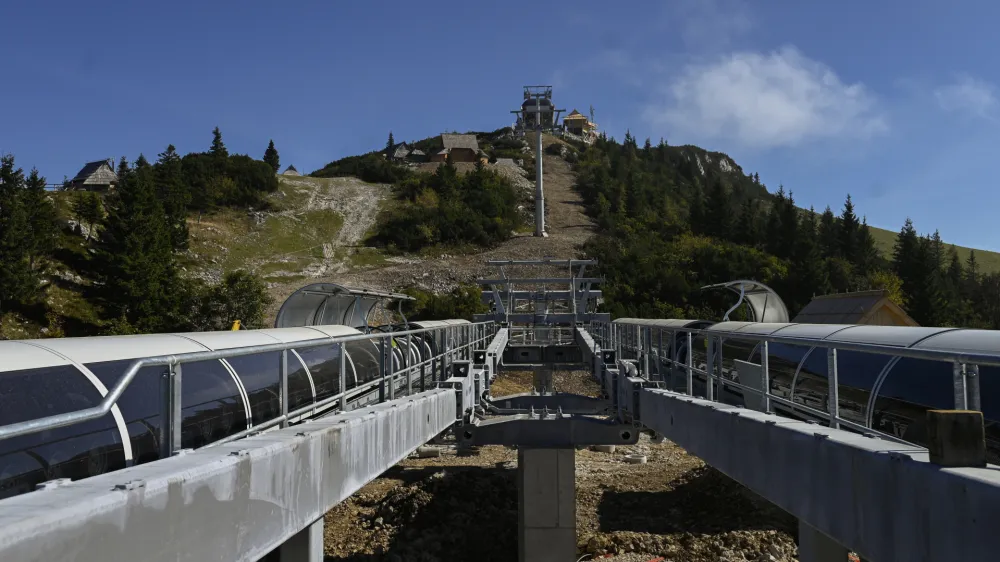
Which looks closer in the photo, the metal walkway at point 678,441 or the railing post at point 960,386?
the metal walkway at point 678,441

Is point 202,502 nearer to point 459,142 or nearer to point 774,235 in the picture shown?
point 774,235

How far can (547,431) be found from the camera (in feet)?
51.4

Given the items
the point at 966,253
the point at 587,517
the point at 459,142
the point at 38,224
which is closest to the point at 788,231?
the point at 587,517

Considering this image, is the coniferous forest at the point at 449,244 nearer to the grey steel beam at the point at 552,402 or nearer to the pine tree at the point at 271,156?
the pine tree at the point at 271,156

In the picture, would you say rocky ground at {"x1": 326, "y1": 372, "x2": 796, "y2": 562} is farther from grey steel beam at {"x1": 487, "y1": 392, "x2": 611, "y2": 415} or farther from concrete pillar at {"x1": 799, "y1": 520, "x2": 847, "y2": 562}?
concrete pillar at {"x1": 799, "y1": 520, "x2": 847, "y2": 562}

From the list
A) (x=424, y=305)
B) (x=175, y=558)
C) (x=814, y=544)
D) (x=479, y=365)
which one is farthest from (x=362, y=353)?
(x=424, y=305)

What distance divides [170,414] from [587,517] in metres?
18.5

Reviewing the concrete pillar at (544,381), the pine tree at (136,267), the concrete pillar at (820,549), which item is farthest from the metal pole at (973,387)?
the pine tree at (136,267)

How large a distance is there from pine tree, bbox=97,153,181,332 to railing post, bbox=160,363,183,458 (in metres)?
38.5

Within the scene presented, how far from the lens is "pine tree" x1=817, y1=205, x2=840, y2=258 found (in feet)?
227

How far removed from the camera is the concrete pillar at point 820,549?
20.5 ft

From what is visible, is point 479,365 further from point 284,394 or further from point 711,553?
point 284,394

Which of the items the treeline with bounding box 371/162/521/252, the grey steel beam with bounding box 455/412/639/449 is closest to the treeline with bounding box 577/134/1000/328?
the treeline with bounding box 371/162/521/252

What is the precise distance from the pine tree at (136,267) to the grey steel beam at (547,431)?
30086 mm
